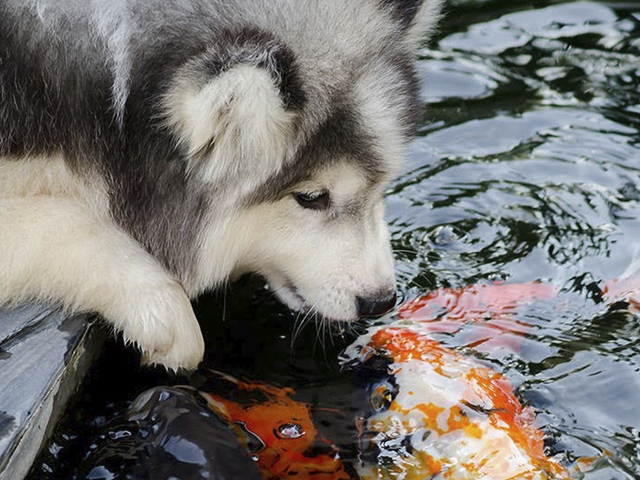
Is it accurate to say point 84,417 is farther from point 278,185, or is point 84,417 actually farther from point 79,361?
point 278,185

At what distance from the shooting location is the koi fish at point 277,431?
122 inches

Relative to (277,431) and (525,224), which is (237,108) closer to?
(277,431)

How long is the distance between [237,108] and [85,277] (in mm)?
775

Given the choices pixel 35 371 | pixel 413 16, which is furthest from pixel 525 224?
pixel 35 371

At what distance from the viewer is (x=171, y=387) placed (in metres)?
3.17

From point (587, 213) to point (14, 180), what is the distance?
95.9 inches

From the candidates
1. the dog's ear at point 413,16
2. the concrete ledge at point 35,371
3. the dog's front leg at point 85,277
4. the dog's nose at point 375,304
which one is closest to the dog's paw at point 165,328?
the dog's front leg at point 85,277

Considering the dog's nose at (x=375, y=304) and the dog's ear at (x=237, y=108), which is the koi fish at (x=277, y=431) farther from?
the dog's ear at (x=237, y=108)

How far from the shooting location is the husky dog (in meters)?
3.08

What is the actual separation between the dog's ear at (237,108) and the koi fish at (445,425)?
2.54ft

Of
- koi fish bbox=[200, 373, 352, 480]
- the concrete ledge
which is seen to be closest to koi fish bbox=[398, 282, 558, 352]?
koi fish bbox=[200, 373, 352, 480]

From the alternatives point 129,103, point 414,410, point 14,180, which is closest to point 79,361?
point 14,180

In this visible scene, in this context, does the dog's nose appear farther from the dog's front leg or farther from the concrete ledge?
the concrete ledge

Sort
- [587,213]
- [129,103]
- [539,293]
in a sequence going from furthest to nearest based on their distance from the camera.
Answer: [587,213], [539,293], [129,103]
